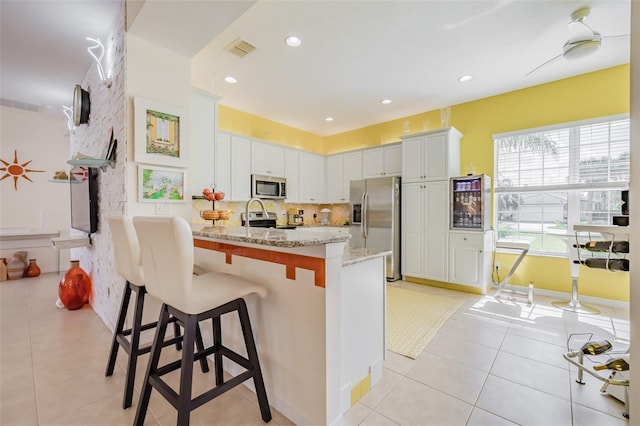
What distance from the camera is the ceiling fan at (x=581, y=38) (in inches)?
96.9

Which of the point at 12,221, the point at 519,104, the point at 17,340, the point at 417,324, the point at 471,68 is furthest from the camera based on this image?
the point at 12,221

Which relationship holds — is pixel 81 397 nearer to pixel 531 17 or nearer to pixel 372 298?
pixel 372 298

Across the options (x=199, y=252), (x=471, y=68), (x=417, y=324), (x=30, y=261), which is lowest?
(x=417, y=324)

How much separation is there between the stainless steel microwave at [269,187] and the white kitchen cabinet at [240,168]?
0.10 meters

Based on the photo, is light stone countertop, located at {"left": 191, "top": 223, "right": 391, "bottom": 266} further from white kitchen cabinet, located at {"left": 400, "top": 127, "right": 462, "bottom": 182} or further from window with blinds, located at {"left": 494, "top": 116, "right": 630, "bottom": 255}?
window with blinds, located at {"left": 494, "top": 116, "right": 630, "bottom": 255}

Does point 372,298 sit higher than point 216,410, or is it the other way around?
point 372,298

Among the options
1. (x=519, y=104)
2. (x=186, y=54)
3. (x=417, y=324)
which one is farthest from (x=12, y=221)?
(x=519, y=104)

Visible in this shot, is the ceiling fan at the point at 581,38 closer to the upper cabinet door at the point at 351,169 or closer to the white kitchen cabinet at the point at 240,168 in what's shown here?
the upper cabinet door at the point at 351,169

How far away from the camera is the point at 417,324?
2.89m

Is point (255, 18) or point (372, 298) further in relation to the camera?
point (255, 18)

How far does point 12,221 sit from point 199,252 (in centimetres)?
502

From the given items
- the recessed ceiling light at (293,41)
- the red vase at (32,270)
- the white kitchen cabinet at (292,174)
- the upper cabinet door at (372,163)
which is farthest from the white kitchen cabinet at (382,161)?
the red vase at (32,270)

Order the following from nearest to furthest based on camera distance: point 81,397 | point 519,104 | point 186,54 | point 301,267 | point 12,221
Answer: point 301,267 < point 81,397 < point 186,54 < point 519,104 < point 12,221

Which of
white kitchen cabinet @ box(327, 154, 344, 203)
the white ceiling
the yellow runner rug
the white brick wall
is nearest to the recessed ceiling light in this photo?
the white ceiling
